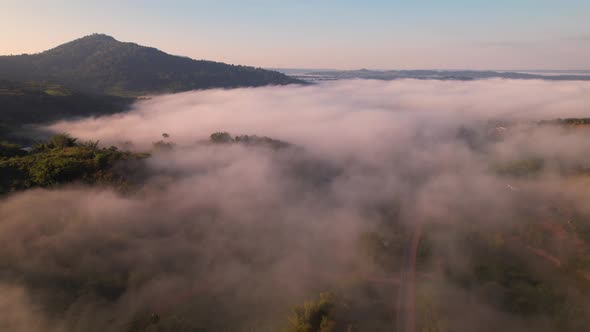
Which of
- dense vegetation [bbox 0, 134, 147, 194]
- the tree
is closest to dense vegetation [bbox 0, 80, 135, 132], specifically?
dense vegetation [bbox 0, 134, 147, 194]

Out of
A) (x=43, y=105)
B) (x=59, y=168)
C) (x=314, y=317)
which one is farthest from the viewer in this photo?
(x=43, y=105)

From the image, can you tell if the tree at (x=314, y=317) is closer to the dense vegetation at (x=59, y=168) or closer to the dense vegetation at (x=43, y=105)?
the dense vegetation at (x=59, y=168)

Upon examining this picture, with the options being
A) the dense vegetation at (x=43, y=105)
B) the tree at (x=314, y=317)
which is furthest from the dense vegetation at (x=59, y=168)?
the dense vegetation at (x=43, y=105)

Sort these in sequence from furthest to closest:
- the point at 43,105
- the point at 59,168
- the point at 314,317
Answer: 1. the point at 43,105
2. the point at 59,168
3. the point at 314,317

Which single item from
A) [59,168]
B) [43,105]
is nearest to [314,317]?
[59,168]

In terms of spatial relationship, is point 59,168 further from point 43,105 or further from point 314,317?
point 43,105

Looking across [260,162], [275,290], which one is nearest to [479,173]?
[260,162]

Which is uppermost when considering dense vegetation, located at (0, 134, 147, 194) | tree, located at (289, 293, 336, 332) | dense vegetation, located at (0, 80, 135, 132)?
dense vegetation, located at (0, 80, 135, 132)

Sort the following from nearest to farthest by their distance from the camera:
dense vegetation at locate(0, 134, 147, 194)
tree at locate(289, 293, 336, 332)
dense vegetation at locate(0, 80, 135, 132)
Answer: tree at locate(289, 293, 336, 332)
dense vegetation at locate(0, 134, 147, 194)
dense vegetation at locate(0, 80, 135, 132)

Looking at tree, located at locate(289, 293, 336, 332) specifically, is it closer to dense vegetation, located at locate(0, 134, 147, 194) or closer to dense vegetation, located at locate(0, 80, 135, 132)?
dense vegetation, located at locate(0, 134, 147, 194)

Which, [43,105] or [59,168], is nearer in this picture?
[59,168]

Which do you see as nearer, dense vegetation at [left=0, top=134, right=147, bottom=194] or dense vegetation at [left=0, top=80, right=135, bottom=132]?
dense vegetation at [left=0, top=134, right=147, bottom=194]
